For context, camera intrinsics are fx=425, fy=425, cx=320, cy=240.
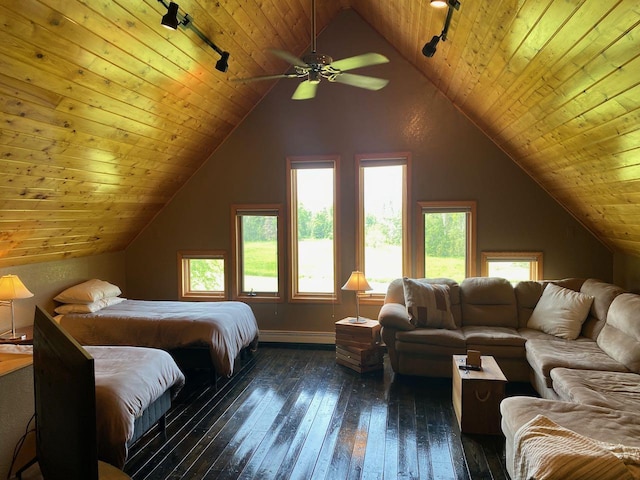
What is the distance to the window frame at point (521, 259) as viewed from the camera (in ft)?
16.1

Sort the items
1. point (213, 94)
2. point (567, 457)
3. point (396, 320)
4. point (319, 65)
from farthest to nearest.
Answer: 1. point (213, 94)
2. point (396, 320)
3. point (319, 65)
4. point (567, 457)

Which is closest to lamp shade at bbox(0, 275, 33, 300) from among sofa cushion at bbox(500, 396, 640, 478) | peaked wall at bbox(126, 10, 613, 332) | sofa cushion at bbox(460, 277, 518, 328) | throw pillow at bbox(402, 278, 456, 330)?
peaked wall at bbox(126, 10, 613, 332)

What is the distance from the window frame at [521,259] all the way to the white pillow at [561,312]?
556mm

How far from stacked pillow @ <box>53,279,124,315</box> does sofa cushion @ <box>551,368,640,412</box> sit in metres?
4.39

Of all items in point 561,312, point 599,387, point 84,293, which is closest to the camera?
point 599,387

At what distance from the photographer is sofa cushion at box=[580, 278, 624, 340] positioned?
3.82 meters

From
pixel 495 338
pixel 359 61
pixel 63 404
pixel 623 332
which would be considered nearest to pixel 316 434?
pixel 495 338

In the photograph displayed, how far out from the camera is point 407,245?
17.0 feet

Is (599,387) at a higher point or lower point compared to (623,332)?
lower

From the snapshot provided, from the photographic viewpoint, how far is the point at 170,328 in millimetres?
4055

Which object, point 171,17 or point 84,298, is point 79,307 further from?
point 171,17

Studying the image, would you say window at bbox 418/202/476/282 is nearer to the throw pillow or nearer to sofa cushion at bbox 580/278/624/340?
the throw pillow

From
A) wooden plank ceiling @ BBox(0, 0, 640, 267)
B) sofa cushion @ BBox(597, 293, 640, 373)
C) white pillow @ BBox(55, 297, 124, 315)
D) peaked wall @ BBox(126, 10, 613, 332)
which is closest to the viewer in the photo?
wooden plank ceiling @ BBox(0, 0, 640, 267)

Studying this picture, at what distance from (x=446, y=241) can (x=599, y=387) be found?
99.4 inches
